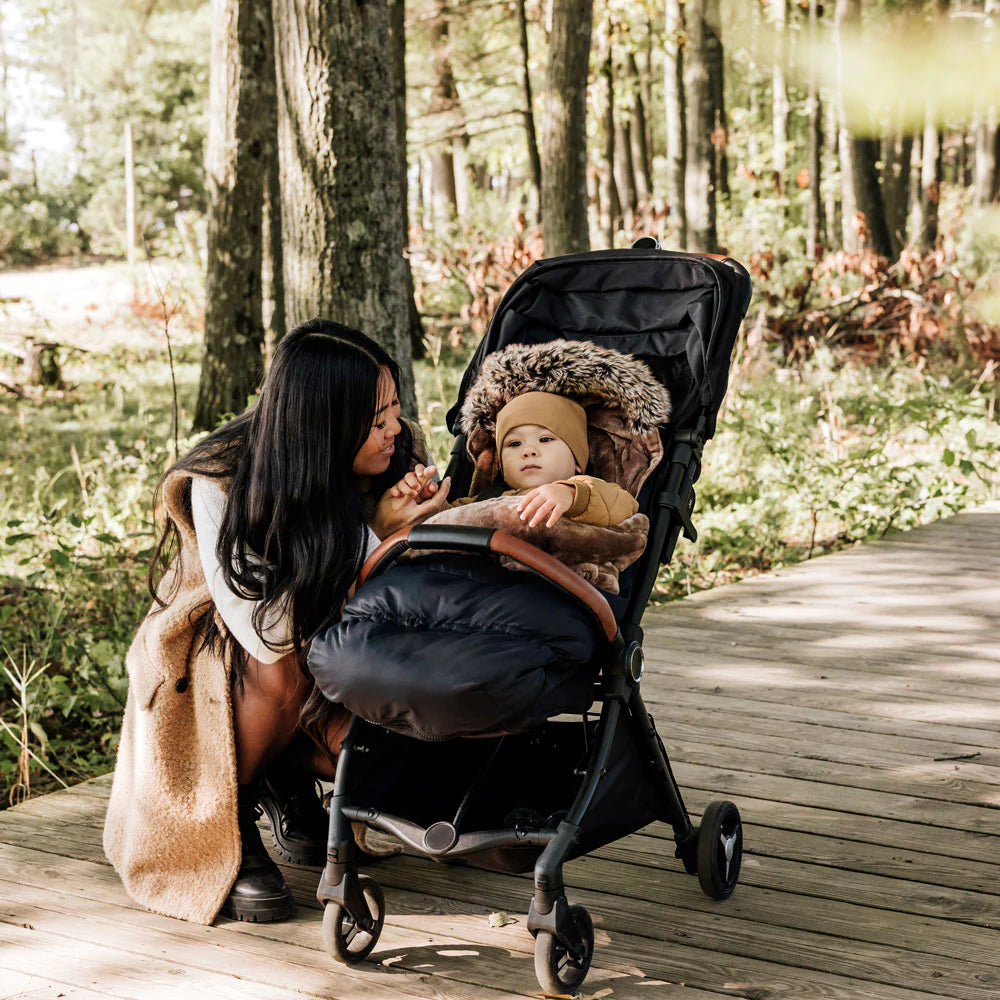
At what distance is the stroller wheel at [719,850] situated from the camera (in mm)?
2406

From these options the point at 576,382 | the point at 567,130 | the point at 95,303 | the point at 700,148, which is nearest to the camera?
the point at 576,382

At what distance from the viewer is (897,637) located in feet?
14.6

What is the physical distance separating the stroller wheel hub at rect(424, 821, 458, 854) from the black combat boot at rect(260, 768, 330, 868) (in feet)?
2.11

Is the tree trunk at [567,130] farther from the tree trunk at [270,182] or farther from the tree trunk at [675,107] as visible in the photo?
the tree trunk at [675,107]

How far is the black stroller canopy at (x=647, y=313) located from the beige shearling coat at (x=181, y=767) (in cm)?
82

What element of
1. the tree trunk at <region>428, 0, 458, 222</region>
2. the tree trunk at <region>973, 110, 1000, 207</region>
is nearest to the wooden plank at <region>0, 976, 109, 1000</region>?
the tree trunk at <region>428, 0, 458, 222</region>

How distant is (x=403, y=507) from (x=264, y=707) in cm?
49

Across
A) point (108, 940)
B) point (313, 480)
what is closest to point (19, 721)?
point (108, 940)

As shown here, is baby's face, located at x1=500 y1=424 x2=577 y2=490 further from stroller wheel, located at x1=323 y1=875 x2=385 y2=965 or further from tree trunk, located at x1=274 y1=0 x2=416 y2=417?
tree trunk, located at x1=274 y1=0 x2=416 y2=417

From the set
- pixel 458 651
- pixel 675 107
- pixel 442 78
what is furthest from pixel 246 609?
pixel 442 78

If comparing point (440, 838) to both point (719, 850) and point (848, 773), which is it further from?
point (848, 773)

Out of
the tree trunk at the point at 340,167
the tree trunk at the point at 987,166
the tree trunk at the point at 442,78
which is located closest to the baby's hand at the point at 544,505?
the tree trunk at the point at 340,167

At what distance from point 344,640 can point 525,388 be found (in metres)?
0.87

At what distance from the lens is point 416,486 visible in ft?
8.30
